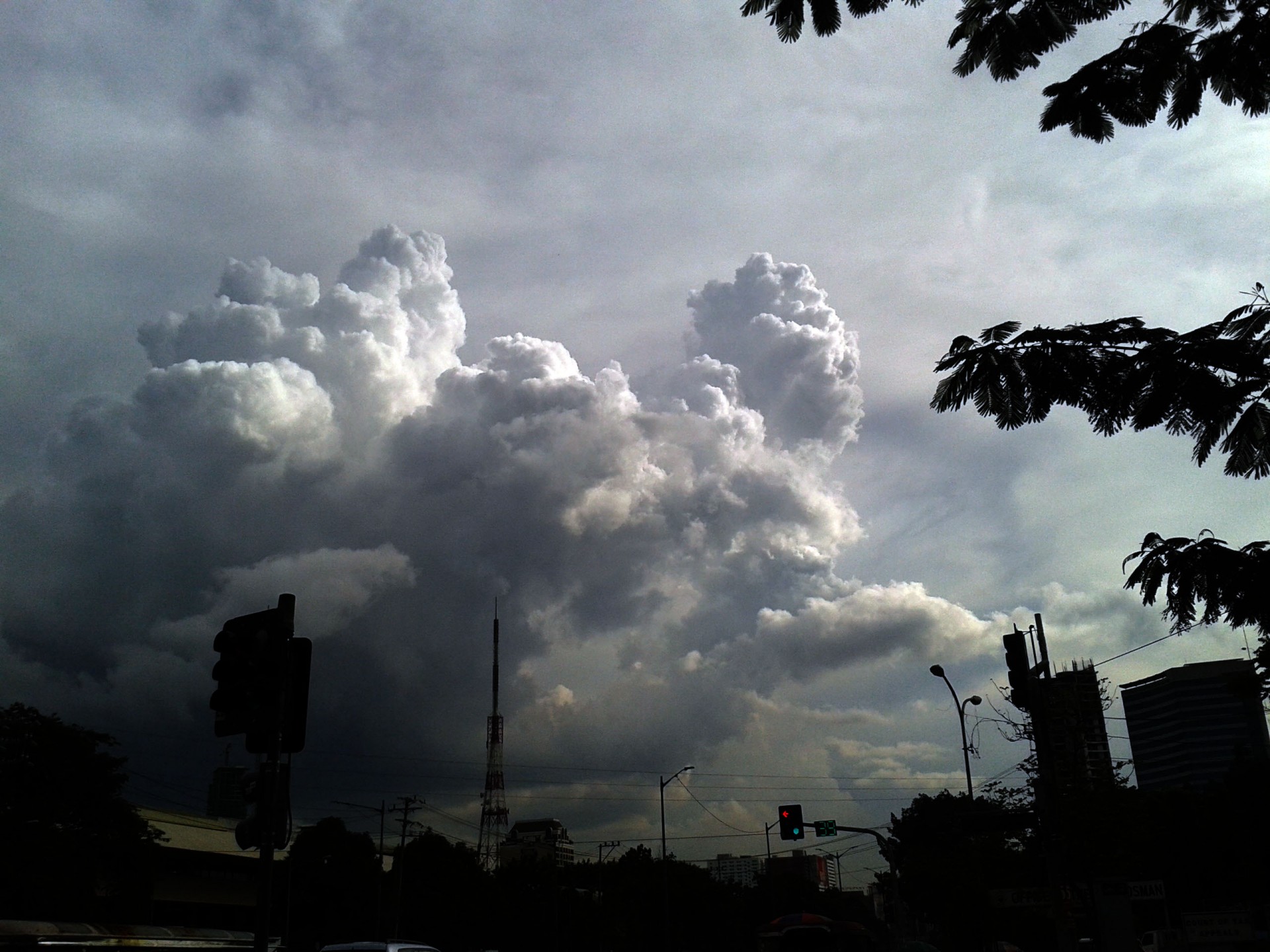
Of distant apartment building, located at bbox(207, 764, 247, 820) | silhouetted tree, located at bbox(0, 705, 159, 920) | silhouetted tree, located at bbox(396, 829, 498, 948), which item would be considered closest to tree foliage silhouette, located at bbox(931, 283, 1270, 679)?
silhouetted tree, located at bbox(0, 705, 159, 920)

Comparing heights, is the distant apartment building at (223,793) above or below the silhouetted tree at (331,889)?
above

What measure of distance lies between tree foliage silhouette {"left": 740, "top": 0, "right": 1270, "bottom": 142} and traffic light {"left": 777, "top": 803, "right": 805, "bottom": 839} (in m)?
41.5

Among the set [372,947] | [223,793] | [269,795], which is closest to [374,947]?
[372,947]

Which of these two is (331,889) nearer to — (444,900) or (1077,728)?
(444,900)

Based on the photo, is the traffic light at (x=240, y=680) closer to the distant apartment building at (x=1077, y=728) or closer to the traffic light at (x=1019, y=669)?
the traffic light at (x=1019, y=669)

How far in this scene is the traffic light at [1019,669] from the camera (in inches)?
731

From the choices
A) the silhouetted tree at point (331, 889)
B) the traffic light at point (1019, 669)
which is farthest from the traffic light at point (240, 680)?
the silhouetted tree at point (331, 889)

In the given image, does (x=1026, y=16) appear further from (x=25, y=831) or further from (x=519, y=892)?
(x=519, y=892)

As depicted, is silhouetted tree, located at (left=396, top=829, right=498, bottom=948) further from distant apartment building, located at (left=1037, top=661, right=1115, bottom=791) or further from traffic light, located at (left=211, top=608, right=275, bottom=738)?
traffic light, located at (left=211, top=608, right=275, bottom=738)

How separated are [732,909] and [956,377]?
388 ft

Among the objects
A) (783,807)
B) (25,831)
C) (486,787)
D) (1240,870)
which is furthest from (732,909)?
(25,831)

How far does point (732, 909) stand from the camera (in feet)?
372

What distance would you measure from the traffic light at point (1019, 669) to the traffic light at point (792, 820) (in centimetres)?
2613

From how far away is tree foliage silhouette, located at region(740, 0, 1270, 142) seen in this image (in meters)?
5.14
